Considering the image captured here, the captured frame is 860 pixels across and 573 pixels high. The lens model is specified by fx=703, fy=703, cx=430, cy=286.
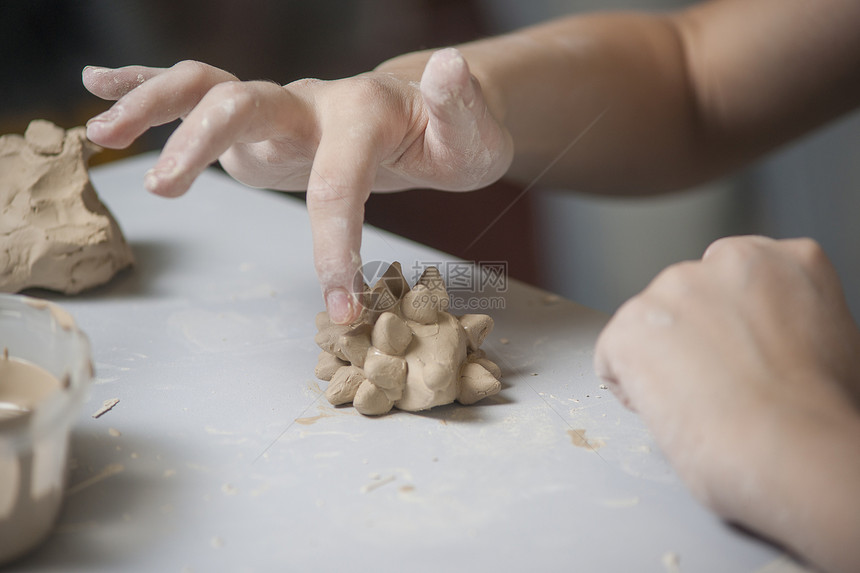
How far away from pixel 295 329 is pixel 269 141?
0.22 meters

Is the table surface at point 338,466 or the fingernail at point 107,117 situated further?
the fingernail at point 107,117

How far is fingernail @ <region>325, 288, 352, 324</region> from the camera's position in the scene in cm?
66

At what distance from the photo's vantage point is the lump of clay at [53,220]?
0.90 metres

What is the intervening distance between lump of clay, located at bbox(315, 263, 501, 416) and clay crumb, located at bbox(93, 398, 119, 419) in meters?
0.21

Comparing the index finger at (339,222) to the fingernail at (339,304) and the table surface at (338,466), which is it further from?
the table surface at (338,466)

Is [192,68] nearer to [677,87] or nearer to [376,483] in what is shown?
[376,483]

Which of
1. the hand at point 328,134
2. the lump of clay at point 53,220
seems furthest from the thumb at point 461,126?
Answer: the lump of clay at point 53,220

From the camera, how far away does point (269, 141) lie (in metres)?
0.79

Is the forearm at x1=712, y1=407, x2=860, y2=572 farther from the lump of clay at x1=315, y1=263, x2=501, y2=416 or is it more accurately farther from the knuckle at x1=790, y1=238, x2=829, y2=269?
the lump of clay at x1=315, y1=263, x2=501, y2=416

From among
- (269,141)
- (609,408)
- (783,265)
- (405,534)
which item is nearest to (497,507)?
(405,534)

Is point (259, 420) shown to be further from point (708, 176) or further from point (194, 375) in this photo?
point (708, 176)

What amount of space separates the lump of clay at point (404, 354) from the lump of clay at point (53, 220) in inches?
15.5

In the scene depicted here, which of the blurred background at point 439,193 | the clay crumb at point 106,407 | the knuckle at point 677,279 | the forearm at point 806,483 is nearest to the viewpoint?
the forearm at point 806,483

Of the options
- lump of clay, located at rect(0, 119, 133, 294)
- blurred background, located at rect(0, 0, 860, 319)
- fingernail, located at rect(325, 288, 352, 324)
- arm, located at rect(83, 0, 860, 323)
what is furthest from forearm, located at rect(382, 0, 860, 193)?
lump of clay, located at rect(0, 119, 133, 294)
